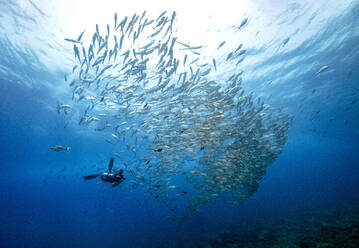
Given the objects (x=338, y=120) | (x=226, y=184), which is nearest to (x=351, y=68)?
(x=226, y=184)

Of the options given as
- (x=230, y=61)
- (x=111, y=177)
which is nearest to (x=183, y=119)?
(x=111, y=177)

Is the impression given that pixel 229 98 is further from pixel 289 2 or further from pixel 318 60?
pixel 318 60

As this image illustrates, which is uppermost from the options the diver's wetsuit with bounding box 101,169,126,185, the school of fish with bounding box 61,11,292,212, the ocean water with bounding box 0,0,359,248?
the ocean water with bounding box 0,0,359,248

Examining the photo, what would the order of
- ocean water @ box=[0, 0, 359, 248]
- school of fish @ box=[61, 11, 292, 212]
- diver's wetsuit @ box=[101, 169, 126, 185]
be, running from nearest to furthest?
1. diver's wetsuit @ box=[101, 169, 126, 185]
2. school of fish @ box=[61, 11, 292, 212]
3. ocean water @ box=[0, 0, 359, 248]

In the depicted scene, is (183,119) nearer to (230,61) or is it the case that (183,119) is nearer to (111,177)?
(111,177)

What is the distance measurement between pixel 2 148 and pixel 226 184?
118ft

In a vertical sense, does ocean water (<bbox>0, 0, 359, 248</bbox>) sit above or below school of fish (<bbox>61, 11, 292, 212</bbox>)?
above

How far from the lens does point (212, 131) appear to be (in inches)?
369

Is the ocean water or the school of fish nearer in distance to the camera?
the school of fish

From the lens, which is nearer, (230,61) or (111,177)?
(111,177)

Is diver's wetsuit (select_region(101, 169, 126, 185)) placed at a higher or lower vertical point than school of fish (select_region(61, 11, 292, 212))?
lower

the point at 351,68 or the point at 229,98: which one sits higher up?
the point at 351,68

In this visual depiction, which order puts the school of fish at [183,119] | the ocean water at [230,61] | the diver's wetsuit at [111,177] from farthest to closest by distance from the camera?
the ocean water at [230,61] < the school of fish at [183,119] < the diver's wetsuit at [111,177]

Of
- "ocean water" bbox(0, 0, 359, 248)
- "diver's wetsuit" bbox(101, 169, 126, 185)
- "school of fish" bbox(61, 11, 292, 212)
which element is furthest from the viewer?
"ocean water" bbox(0, 0, 359, 248)
